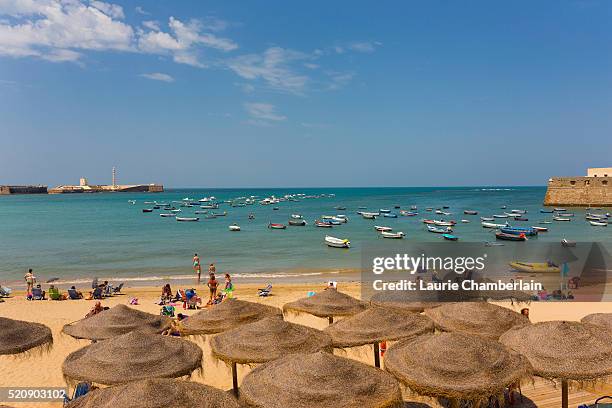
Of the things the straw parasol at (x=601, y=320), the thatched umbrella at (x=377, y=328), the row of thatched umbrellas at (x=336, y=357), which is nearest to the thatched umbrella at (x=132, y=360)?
the row of thatched umbrellas at (x=336, y=357)

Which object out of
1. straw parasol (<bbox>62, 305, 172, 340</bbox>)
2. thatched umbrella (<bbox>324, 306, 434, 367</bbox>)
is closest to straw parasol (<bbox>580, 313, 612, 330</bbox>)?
thatched umbrella (<bbox>324, 306, 434, 367</bbox>)

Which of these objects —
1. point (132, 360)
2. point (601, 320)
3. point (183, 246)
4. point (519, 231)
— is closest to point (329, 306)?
point (132, 360)

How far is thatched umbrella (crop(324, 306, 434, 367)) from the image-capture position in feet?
32.3

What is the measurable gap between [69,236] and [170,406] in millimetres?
57173

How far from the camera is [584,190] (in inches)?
3145

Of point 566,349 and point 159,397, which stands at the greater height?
point 159,397

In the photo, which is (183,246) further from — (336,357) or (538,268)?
(336,357)

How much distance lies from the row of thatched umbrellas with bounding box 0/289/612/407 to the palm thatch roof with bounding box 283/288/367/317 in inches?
59.8

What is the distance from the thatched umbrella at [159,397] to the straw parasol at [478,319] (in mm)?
6193

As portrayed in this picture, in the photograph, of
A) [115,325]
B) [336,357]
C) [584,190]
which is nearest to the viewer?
[336,357]

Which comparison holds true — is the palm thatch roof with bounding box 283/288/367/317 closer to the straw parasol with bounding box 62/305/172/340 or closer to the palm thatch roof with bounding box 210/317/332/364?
the palm thatch roof with bounding box 210/317/332/364

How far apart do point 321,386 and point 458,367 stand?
2255mm

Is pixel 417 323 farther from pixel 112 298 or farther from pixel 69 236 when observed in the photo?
pixel 69 236

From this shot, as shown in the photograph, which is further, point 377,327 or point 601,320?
point 601,320
